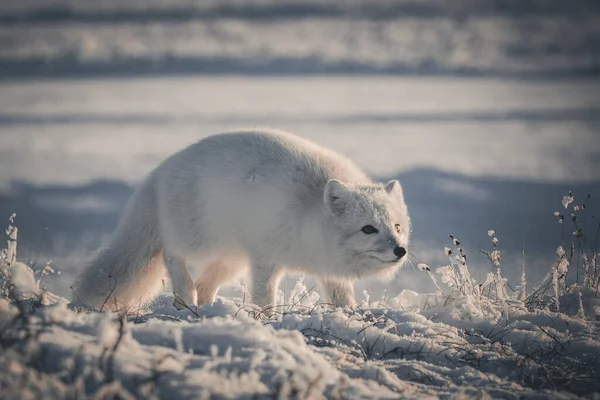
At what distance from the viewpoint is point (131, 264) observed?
516 centimetres

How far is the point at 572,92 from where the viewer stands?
21203 mm

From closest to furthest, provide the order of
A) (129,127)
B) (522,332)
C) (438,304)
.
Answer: (522,332) → (438,304) → (129,127)

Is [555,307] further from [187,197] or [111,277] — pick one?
[111,277]

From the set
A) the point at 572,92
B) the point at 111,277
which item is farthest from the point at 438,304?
the point at 572,92

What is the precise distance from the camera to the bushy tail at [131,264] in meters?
4.99

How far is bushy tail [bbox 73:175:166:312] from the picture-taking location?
4988 millimetres

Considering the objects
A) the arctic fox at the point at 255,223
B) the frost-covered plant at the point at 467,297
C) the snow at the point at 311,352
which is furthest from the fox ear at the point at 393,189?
the snow at the point at 311,352

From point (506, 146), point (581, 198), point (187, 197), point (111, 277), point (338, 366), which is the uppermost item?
point (506, 146)

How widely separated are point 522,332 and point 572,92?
1937 centimetres

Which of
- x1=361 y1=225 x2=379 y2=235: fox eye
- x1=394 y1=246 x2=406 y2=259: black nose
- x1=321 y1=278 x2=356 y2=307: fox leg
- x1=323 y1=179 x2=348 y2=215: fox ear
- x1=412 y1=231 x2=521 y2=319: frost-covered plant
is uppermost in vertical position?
x1=323 y1=179 x2=348 y2=215: fox ear

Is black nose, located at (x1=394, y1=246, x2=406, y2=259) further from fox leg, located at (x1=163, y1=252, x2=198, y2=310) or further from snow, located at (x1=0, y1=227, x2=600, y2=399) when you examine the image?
fox leg, located at (x1=163, y1=252, x2=198, y2=310)

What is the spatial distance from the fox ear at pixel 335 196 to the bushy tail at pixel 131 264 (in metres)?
1.52

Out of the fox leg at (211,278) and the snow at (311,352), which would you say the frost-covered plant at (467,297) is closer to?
the snow at (311,352)

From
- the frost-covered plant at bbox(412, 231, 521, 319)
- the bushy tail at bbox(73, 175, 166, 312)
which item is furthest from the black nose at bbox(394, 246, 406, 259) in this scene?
the bushy tail at bbox(73, 175, 166, 312)
